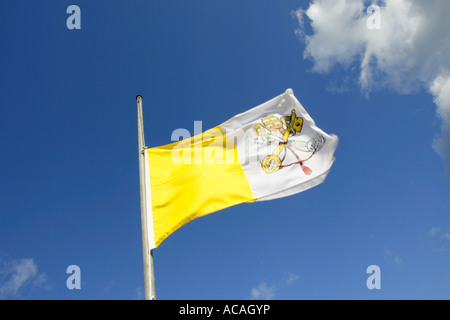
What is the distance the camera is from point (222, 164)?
11758 millimetres

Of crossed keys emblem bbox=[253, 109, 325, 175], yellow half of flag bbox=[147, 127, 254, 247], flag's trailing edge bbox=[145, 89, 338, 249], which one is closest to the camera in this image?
yellow half of flag bbox=[147, 127, 254, 247]

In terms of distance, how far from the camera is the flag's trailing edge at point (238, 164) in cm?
1014

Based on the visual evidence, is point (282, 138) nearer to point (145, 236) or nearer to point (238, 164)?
point (238, 164)

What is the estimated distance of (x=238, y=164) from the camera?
11.9 metres

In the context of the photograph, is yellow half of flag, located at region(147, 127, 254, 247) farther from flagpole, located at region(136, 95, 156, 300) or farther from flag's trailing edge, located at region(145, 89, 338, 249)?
flagpole, located at region(136, 95, 156, 300)

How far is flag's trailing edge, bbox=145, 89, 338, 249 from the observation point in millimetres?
10141

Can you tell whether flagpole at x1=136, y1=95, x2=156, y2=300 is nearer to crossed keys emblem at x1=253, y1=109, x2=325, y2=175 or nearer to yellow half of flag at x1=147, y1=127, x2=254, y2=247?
yellow half of flag at x1=147, y1=127, x2=254, y2=247

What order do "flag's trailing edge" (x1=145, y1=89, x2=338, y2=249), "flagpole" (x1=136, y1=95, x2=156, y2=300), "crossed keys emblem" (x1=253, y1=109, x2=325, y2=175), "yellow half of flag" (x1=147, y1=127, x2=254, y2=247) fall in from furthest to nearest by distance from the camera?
"crossed keys emblem" (x1=253, y1=109, x2=325, y2=175), "flag's trailing edge" (x1=145, y1=89, x2=338, y2=249), "yellow half of flag" (x1=147, y1=127, x2=254, y2=247), "flagpole" (x1=136, y1=95, x2=156, y2=300)

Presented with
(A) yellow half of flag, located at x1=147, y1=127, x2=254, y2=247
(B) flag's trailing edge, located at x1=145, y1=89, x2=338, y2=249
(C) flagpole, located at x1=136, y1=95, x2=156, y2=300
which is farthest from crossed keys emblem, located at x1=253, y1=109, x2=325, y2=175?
(C) flagpole, located at x1=136, y1=95, x2=156, y2=300

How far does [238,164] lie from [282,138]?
5.97 ft

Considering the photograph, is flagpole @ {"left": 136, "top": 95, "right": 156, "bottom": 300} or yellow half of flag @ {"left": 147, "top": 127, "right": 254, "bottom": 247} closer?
flagpole @ {"left": 136, "top": 95, "right": 156, "bottom": 300}

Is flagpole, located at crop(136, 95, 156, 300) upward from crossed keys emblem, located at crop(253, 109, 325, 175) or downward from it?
downward
